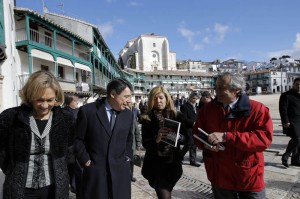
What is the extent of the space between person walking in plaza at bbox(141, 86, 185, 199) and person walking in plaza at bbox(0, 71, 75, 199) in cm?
128

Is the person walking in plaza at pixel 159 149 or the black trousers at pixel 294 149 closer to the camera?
the person walking in plaza at pixel 159 149

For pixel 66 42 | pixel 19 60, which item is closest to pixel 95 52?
pixel 66 42

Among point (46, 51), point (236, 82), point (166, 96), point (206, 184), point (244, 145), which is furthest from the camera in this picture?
point (46, 51)

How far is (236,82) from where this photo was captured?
8.22 ft

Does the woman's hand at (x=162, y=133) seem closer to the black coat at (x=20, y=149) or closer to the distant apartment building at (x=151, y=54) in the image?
the black coat at (x=20, y=149)

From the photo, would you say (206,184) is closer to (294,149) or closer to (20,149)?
(294,149)

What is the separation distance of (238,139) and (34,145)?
1.76 m

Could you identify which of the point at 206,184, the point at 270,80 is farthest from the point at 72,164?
the point at 270,80

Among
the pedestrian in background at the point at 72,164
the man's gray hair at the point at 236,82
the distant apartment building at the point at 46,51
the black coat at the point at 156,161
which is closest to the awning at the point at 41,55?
the distant apartment building at the point at 46,51

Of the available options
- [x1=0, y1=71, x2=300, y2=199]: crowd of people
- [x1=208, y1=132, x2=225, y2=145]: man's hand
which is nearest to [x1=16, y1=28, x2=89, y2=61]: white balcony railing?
[x1=0, y1=71, x2=300, y2=199]: crowd of people

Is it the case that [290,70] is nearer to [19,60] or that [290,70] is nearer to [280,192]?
[19,60]

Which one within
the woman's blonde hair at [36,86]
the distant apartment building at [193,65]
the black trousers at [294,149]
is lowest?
the black trousers at [294,149]

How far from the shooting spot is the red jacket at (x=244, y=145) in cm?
237

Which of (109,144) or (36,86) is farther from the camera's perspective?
(109,144)
